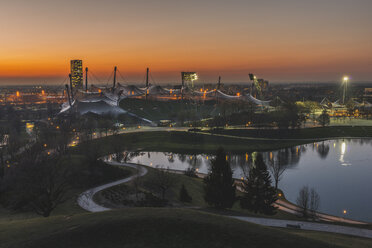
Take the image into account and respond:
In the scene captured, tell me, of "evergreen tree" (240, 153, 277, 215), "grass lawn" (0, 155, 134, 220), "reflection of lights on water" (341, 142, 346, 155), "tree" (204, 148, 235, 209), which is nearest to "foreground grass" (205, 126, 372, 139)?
"reflection of lights on water" (341, 142, 346, 155)

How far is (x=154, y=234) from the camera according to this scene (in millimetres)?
10133

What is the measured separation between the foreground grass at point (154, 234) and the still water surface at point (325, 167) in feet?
52.7

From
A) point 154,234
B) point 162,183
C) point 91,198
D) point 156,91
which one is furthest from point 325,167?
point 156,91

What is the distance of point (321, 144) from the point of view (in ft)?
183

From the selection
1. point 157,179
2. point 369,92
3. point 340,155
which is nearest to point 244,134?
point 340,155

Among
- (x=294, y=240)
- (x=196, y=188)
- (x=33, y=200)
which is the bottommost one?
(x=196, y=188)

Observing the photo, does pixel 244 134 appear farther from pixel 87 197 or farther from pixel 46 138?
pixel 87 197

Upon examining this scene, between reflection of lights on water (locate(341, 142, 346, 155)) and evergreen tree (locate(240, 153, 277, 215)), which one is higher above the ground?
evergreen tree (locate(240, 153, 277, 215))

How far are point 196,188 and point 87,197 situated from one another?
385 inches

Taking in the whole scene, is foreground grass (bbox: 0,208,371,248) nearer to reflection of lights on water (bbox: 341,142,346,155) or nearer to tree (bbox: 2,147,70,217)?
tree (bbox: 2,147,70,217)

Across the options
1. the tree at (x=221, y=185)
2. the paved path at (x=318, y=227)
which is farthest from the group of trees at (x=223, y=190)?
the paved path at (x=318, y=227)

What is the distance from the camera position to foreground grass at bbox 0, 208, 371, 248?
31.6 feet

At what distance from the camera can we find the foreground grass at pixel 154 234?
9.64 m

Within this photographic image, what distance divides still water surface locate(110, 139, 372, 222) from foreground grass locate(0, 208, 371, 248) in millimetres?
16062
